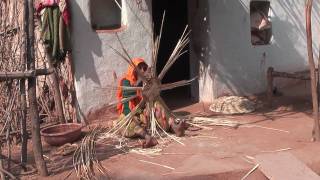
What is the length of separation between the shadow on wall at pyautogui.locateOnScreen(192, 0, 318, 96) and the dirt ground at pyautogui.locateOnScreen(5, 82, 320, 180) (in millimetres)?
1382

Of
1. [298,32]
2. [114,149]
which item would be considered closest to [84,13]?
[114,149]

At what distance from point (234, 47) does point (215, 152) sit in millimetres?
3604

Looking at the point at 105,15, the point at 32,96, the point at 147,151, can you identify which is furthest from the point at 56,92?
the point at 32,96

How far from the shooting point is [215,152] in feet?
19.5

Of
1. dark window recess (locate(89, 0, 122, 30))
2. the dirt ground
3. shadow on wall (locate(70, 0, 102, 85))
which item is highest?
dark window recess (locate(89, 0, 122, 30))

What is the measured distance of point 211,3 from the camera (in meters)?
8.63

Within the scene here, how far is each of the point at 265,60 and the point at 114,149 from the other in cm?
460

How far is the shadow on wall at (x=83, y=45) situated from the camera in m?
7.29

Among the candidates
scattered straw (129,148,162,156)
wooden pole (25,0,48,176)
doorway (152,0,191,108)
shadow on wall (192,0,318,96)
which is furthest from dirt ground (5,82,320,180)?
doorway (152,0,191,108)

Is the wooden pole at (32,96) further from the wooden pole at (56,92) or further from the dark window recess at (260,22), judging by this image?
the dark window recess at (260,22)

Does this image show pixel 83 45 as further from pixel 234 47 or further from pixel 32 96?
pixel 234 47

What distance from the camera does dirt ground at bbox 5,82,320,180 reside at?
17.2ft

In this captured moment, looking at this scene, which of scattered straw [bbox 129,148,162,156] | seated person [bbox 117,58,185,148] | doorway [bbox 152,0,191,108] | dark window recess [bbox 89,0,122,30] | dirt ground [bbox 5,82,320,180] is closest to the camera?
dirt ground [bbox 5,82,320,180]

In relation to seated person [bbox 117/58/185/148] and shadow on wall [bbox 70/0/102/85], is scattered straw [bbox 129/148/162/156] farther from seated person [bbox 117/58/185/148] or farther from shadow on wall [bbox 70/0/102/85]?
shadow on wall [bbox 70/0/102/85]
